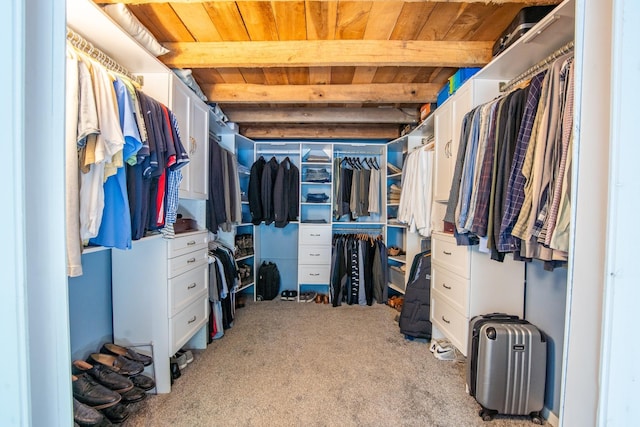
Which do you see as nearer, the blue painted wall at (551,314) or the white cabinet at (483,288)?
the blue painted wall at (551,314)

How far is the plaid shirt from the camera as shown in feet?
3.51

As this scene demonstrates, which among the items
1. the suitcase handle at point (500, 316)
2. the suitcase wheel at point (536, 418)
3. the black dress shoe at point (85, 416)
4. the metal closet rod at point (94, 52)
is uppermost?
the metal closet rod at point (94, 52)

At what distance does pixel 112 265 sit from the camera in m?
1.58

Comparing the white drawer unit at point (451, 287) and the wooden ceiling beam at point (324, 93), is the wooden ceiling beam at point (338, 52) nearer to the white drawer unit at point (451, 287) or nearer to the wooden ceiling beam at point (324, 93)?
the wooden ceiling beam at point (324, 93)

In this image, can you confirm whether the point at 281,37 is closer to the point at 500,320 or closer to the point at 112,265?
the point at 112,265

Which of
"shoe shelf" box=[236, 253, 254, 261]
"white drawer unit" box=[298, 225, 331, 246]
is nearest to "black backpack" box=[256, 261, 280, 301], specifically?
"shoe shelf" box=[236, 253, 254, 261]

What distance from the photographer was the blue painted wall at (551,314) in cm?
131

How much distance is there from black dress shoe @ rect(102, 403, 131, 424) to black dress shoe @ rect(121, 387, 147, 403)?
0.11 feet

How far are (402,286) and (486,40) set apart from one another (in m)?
2.36

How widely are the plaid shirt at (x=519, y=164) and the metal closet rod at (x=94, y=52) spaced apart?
1.90 m

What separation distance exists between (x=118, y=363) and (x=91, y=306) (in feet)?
1.21

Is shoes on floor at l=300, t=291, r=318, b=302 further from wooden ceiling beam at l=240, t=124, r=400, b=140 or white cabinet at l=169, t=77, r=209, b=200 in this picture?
wooden ceiling beam at l=240, t=124, r=400, b=140

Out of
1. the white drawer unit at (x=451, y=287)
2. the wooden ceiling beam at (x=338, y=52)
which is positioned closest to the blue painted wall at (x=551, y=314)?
the white drawer unit at (x=451, y=287)
